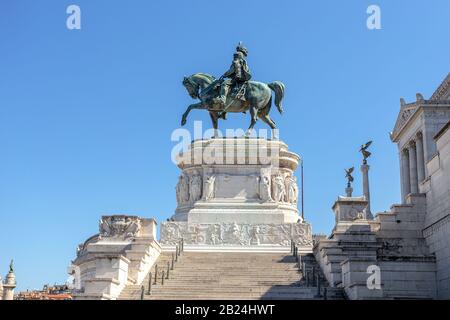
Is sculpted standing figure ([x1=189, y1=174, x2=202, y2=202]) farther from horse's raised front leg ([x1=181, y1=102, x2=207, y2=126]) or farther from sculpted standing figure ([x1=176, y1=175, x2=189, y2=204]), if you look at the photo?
horse's raised front leg ([x1=181, y1=102, x2=207, y2=126])

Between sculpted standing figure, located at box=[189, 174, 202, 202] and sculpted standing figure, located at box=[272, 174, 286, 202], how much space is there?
447 centimetres

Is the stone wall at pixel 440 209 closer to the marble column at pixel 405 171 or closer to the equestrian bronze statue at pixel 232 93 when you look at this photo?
the equestrian bronze statue at pixel 232 93

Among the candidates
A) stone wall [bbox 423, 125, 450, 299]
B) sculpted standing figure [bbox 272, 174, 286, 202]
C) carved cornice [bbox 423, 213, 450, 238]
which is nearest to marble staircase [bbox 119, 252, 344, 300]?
stone wall [bbox 423, 125, 450, 299]

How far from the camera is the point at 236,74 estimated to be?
132 ft

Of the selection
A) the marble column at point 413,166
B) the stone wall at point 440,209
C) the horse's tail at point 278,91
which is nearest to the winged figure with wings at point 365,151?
the marble column at point 413,166

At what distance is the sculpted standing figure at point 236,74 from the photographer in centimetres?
4012

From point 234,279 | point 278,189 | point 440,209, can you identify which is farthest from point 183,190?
point 440,209

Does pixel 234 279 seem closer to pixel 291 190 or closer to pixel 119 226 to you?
pixel 119 226

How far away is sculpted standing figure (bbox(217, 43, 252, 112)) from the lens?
40.1 metres

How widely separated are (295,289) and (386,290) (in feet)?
11.2

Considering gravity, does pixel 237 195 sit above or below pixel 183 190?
below

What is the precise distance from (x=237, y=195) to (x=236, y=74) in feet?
26.1
